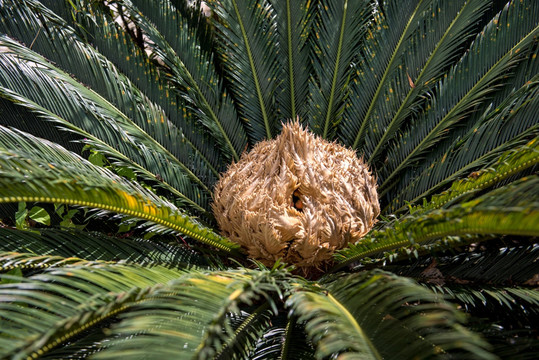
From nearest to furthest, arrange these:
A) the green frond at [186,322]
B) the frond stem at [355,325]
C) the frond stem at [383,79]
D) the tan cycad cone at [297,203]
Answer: the green frond at [186,322]
the frond stem at [355,325]
the tan cycad cone at [297,203]
the frond stem at [383,79]

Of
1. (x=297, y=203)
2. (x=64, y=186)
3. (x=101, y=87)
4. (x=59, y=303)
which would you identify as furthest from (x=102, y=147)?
(x=59, y=303)

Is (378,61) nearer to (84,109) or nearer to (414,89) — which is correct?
(414,89)

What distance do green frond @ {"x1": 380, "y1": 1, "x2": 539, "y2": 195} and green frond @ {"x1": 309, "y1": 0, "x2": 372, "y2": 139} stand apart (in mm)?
461

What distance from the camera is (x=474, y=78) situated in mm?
2318

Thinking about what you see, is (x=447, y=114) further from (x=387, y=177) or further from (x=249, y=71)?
(x=249, y=71)

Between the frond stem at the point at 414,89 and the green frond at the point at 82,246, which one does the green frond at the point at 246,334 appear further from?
the frond stem at the point at 414,89

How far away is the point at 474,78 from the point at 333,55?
2.62 ft

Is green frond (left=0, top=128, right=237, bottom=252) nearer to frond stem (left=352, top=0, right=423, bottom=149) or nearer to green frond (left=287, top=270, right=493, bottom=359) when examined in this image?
green frond (left=287, top=270, right=493, bottom=359)

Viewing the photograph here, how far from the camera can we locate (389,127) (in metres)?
2.53

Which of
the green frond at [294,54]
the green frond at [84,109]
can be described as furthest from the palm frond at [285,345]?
the green frond at [294,54]

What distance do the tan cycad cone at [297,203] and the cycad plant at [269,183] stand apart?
0.03 feet

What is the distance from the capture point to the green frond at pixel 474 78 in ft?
7.14

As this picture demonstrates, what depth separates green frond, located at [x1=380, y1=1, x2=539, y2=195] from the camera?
2176mm

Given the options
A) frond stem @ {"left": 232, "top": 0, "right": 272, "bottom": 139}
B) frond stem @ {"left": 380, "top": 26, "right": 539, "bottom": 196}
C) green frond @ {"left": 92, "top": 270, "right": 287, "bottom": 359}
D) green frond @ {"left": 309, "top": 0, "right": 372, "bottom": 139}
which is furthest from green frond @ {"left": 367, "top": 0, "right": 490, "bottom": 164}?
green frond @ {"left": 92, "top": 270, "right": 287, "bottom": 359}
